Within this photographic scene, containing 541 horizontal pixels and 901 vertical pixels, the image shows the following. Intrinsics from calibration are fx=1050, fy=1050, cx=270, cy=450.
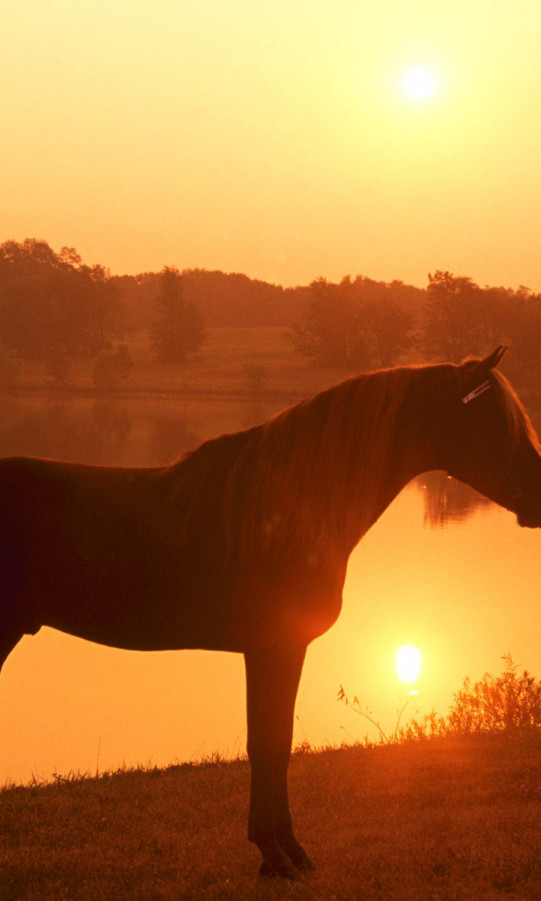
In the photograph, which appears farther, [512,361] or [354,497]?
[512,361]

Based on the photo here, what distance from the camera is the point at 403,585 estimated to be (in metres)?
22.5

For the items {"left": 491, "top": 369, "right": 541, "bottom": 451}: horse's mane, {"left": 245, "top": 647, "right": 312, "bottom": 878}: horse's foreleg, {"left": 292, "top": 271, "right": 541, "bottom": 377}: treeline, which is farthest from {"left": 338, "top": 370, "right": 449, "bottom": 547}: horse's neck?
{"left": 292, "top": 271, "right": 541, "bottom": 377}: treeline

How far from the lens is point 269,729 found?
15.5 feet

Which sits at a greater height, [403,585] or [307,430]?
[307,430]

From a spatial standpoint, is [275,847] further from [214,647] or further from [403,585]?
[403,585]

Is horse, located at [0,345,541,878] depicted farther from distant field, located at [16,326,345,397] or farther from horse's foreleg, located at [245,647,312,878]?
distant field, located at [16,326,345,397]

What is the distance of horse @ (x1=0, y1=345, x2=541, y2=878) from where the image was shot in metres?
4.66

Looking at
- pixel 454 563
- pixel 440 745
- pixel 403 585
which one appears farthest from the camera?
pixel 454 563

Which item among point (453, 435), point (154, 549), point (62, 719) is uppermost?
point (453, 435)

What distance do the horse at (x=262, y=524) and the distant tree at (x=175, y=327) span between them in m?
96.4

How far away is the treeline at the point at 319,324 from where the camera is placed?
90688mm

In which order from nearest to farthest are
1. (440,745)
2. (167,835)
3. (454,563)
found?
(167,835)
(440,745)
(454,563)

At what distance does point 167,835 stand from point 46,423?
59.4m

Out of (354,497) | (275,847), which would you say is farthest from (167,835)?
(354,497)
